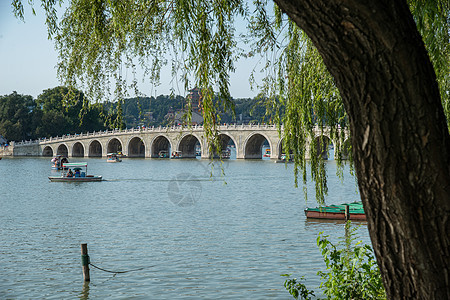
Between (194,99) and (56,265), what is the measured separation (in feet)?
29.2

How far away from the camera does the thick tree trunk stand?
240 centimetres

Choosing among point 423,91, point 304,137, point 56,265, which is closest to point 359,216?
point 56,265

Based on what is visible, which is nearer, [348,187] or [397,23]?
[397,23]

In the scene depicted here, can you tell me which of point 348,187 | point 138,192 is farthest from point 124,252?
point 348,187

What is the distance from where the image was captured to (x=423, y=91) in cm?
245

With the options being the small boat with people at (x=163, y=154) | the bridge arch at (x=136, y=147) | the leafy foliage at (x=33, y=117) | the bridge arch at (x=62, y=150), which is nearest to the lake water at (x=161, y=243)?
A: the bridge arch at (x=136, y=147)

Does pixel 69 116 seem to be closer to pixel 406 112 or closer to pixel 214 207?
pixel 214 207

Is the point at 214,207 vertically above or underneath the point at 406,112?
underneath

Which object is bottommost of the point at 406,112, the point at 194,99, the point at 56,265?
the point at 56,265

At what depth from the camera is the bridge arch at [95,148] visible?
82438mm

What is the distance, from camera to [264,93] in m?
6.66

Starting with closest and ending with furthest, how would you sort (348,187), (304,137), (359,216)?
(304,137), (359,216), (348,187)

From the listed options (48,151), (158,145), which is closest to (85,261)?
(158,145)

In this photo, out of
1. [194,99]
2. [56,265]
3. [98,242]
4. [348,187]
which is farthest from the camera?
[348,187]
